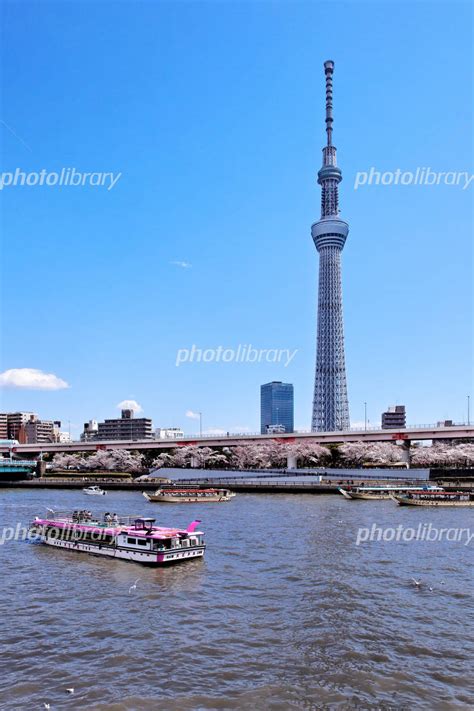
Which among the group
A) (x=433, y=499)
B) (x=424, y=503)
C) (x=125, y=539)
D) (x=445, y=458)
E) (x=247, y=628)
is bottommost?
(x=247, y=628)

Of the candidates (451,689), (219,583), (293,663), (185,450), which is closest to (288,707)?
(293,663)

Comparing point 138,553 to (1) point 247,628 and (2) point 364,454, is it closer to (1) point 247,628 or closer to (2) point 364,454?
(1) point 247,628

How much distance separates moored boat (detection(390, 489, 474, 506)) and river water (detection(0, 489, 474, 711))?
2644cm

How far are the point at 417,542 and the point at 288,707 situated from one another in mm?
28738

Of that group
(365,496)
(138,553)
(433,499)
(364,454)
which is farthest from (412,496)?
(364,454)

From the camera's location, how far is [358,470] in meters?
117

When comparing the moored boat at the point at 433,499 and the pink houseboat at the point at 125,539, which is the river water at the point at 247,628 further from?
the moored boat at the point at 433,499

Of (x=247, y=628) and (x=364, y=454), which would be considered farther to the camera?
(x=364, y=454)

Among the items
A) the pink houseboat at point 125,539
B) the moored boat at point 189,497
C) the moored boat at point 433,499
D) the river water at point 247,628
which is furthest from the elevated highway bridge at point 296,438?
the pink houseboat at point 125,539

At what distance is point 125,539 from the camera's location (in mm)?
39094

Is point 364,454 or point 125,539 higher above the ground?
point 364,454

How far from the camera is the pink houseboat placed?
37.3 m

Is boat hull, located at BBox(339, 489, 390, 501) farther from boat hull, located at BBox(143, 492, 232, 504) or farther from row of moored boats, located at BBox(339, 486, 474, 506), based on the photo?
boat hull, located at BBox(143, 492, 232, 504)

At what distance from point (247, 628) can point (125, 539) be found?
16741 mm
